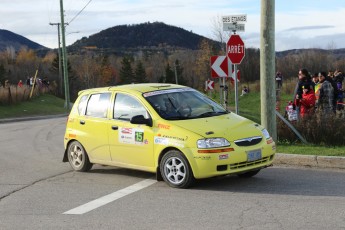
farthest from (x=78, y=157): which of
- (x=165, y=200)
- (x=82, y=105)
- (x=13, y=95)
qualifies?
(x=13, y=95)

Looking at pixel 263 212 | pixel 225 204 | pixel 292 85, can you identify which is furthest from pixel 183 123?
pixel 292 85

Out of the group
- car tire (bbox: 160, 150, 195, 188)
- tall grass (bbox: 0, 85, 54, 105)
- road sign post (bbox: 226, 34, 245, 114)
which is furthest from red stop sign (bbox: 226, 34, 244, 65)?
tall grass (bbox: 0, 85, 54, 105)

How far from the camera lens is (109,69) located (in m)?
139

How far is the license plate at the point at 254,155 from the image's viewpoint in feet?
24.7

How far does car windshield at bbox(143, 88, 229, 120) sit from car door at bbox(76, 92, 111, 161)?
100cm

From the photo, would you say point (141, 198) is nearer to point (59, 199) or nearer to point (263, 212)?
point (59, 199)

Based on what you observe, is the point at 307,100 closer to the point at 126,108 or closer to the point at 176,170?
the point at 126,108

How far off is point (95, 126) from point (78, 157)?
912 millimetres

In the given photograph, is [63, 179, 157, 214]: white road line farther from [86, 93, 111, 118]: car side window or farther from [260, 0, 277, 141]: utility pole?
[260, 0, 277, 141]: utility pole

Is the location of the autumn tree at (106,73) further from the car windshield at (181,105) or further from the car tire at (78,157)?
the car windshield at (181,105)

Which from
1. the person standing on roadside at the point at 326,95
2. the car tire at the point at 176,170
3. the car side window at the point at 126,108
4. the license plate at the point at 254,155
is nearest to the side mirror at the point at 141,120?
the car side window at the point at 126,108

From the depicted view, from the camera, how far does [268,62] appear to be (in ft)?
35.0

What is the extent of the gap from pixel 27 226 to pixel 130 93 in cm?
340

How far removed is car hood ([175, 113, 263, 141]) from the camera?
7473mm
